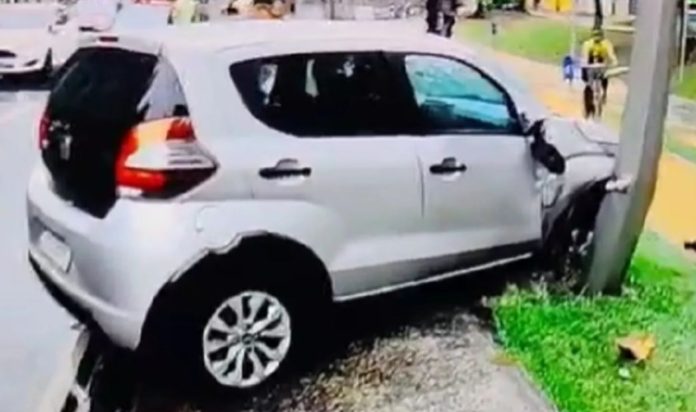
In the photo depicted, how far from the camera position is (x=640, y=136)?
620 centimetres

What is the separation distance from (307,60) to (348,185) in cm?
58

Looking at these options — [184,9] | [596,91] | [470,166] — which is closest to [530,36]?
[596,91]

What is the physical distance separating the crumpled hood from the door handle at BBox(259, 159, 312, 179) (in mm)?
1672

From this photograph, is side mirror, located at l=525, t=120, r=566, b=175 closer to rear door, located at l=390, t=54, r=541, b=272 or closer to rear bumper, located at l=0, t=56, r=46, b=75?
rear door, located at l=390, t=54, r=541, b=272

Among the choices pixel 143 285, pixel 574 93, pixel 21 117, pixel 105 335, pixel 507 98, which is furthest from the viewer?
pixel 21 117

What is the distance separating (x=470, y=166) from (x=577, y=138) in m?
1.05

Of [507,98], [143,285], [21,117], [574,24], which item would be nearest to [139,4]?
[21,117]

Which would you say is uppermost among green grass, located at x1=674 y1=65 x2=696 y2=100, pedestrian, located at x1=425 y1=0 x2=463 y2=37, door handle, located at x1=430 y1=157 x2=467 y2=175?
door handle, located at x1=430 y1=157 x2=467 y2=175

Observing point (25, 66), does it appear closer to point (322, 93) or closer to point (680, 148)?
point (680, 148)

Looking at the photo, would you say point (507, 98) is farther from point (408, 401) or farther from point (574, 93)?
point (574, 93)

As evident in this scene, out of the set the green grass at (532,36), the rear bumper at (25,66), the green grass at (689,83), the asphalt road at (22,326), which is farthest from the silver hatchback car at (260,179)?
the rear bumper at (25,66)

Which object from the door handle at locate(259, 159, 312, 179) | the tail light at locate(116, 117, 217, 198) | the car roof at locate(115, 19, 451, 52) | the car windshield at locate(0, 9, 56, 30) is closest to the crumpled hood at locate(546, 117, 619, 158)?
the car roof at locate(115, 19, 451, 52)

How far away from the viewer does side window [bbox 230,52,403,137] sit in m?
5.27

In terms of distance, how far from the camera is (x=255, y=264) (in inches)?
204
